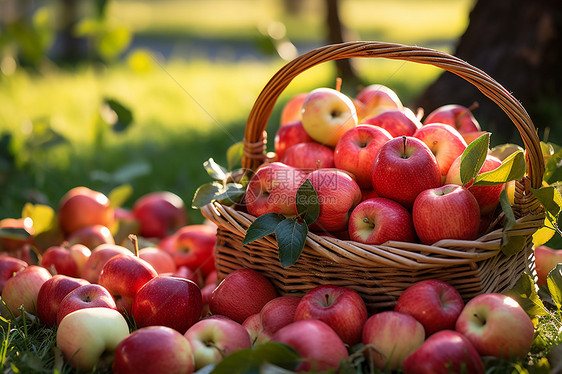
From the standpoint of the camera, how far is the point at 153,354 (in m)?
1.39

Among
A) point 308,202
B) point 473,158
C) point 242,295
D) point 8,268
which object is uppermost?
point 473,158

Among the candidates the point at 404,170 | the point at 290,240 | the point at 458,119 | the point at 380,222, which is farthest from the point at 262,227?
the point at 458,119

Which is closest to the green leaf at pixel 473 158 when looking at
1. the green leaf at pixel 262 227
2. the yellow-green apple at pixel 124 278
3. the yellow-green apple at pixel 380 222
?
the yellow-green apple at pixel 380 222

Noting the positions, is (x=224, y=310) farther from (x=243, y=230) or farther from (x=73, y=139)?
(x=73, y=139)

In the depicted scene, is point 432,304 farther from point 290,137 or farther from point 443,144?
point 290,137

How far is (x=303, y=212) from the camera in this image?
165cm

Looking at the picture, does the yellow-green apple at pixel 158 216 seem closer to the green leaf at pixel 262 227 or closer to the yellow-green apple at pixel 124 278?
the yellow-green apple at pixel 124 278

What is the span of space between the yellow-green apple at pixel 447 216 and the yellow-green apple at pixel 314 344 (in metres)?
0.42

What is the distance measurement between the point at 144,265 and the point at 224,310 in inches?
12.2

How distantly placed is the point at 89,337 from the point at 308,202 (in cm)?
72

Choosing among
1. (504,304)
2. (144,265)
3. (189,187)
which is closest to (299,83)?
(189,187)

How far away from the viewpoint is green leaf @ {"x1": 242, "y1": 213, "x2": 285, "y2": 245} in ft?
5.29

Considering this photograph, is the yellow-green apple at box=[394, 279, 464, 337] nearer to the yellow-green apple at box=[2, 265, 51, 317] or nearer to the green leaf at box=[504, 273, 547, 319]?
the green leaf at box=[504, 273, 547, 319]

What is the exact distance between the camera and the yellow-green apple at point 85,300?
1.64m
